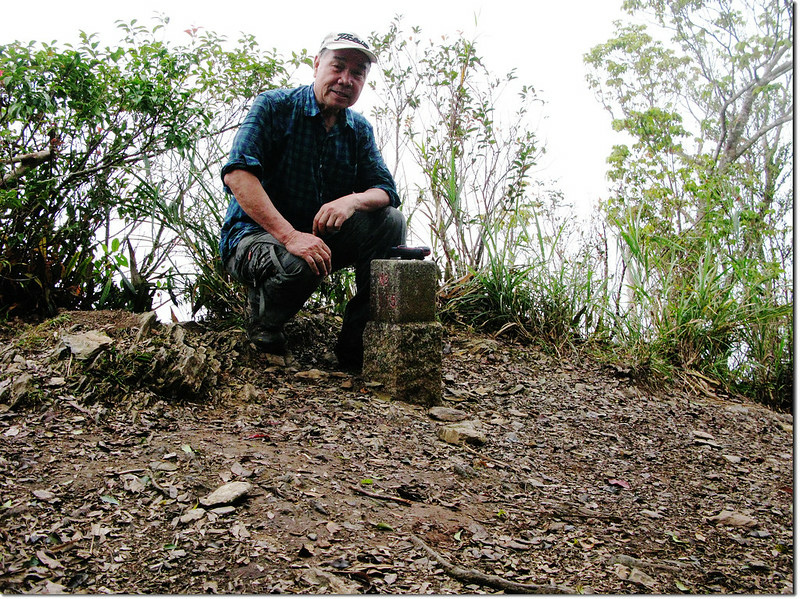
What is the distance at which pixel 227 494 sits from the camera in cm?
→ 200

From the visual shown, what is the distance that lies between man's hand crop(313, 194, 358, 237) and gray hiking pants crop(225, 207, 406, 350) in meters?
0.12

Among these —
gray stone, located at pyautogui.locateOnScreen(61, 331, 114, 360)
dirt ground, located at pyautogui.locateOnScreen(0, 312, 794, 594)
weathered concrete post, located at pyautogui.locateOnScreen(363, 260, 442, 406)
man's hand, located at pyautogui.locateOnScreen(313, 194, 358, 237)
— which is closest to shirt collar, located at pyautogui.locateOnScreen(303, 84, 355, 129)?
man's hand, located at pyautogui.locateOnScreen(313, 194, 358, 237)

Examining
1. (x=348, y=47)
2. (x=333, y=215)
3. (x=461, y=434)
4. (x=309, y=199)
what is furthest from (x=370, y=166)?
(x=461, y=434)

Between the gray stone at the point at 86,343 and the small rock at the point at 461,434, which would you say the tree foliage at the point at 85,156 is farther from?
the small rock at the point at 461,434

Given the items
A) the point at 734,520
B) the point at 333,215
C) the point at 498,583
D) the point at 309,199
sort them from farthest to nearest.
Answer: the point at 309,199 → the point at 333,215 → the point at 734,520 → the point at 498,583

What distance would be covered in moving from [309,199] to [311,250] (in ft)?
1.34

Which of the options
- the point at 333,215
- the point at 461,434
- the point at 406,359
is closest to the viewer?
the point at 461,434

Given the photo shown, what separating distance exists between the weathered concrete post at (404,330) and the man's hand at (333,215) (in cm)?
26

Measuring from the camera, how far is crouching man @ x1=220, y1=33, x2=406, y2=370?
2.88 metres

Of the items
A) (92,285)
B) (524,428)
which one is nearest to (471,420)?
(524,428)

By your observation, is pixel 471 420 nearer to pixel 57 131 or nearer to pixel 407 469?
pixel 407 469

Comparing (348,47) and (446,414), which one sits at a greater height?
(348,47)

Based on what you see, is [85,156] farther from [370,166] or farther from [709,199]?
[709,199]

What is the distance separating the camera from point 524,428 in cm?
315
